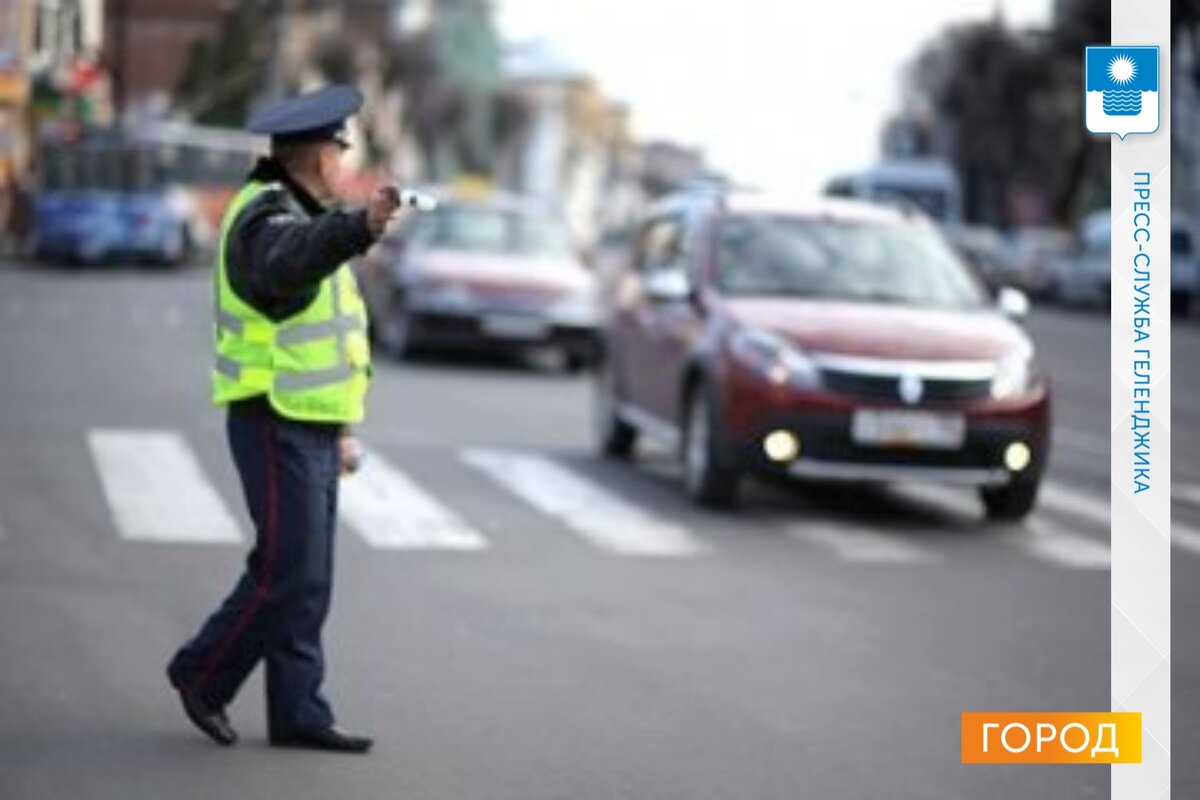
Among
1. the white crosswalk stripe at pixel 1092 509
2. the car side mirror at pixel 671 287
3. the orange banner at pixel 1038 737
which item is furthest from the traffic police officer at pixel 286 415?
the car side mirror at pixel 671 287

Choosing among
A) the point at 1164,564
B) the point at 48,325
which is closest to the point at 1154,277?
the point at 1164,564

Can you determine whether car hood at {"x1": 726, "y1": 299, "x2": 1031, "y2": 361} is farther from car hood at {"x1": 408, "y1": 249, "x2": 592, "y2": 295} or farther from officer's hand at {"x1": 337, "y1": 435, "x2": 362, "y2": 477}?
car hood at {"x1": 408, "y1": 249, "x2": 592, "y2": 295}

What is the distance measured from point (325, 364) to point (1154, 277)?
246 centimetres

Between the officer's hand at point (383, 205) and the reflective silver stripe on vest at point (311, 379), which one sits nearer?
the officer's hand at point (383, 205)

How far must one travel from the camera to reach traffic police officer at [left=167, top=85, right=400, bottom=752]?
6.91m

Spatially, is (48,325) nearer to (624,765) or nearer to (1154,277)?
(624,765)

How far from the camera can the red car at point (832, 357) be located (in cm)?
1285

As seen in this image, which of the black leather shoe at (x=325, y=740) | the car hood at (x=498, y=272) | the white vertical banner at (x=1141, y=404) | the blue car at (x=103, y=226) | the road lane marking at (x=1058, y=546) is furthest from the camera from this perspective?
the blue car at (x=103, y=226)

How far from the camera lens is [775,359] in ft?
42.7

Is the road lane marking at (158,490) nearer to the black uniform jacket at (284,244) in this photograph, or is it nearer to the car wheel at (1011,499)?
the car wheel at (1011,499)

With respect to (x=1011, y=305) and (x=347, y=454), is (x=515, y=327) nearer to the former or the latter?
(x=1011, y=305)

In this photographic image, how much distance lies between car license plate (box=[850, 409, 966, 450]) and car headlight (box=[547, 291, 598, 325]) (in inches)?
452

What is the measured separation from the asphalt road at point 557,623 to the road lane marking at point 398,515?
0.11 ft

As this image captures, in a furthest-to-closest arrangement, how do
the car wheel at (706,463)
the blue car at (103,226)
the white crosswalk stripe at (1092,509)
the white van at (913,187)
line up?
the white van at (913,187), the blue car at (103,226), the car wheel at (706,463), the white crosswalk stripe at (1092,509)
